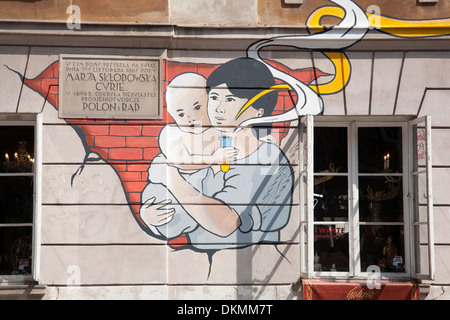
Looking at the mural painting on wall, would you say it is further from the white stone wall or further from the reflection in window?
the reflection in window

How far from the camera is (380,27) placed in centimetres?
809

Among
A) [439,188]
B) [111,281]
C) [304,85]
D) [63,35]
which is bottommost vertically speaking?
[111,281]

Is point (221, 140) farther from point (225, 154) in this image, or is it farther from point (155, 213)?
point (155, 213)

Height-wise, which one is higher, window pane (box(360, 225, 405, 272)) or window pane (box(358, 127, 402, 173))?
window pane (box(358, 127, 402, 173))

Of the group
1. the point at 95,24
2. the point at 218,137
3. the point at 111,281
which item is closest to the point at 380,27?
the point at 218,137

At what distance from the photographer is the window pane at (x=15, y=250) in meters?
7.87

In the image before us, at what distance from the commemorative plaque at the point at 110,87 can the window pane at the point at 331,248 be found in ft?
7.95

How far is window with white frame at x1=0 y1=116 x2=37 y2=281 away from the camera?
25.8ft

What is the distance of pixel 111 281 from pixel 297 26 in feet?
12.1

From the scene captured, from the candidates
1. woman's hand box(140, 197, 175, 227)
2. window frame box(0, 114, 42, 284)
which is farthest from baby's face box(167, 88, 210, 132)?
window frame box(0, 114, 42, 284)

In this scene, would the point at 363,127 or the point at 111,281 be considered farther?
the point at 363,127

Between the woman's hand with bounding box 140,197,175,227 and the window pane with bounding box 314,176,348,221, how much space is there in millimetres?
1803

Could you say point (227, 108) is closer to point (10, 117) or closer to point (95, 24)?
point (95, 24)

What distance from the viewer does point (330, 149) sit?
8250mm
